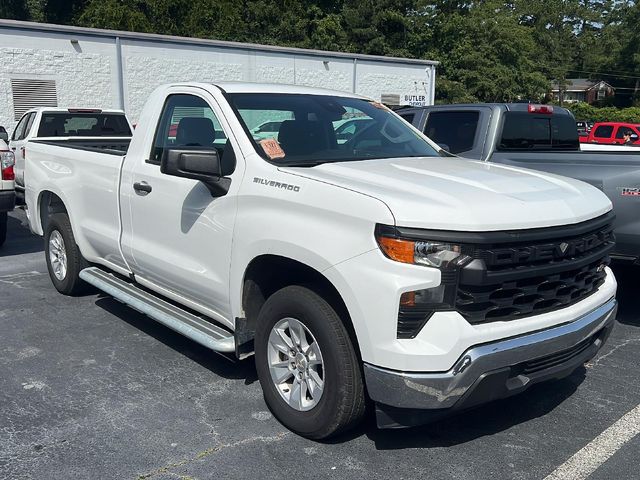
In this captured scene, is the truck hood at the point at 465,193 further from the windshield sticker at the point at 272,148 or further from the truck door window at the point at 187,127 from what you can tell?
the truck door window at the point at 187,127

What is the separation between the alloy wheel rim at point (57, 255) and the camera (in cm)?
648

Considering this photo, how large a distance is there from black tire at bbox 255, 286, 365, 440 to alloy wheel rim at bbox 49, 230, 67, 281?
341 centimetres

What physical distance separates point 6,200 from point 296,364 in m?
6.05

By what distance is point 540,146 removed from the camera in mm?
7453

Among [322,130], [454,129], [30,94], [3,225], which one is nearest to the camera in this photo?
[322,130]

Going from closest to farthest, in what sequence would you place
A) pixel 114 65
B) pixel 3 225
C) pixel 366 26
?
pixel 3 225 → pixel 114 65 → pixel 366 26

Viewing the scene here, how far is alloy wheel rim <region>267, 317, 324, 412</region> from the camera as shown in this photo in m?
3.66

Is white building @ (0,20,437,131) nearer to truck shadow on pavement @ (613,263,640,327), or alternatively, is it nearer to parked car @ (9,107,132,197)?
parked car @ (9,107,132,197)

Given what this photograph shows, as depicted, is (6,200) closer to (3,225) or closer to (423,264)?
(3,225)

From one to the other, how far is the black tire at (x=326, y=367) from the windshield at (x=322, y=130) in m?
0.91

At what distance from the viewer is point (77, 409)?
418 cm

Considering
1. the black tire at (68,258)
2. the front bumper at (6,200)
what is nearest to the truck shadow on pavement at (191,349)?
the black tire at (68,258)

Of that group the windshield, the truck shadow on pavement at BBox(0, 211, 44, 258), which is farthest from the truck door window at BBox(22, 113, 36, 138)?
the windshield

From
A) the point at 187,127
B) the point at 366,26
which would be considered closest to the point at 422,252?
the point at 187,127
